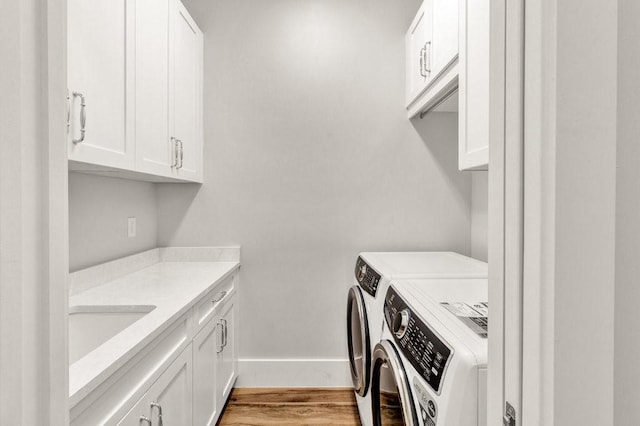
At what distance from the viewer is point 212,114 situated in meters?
2.52

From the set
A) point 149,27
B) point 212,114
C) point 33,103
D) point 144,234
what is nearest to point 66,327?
point 33,103

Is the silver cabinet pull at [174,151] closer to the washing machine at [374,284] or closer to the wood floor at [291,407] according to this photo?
the washing machine at [374,284]

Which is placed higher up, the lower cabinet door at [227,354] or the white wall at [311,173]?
the white wall at [311,173]

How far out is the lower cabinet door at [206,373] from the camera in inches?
64.1

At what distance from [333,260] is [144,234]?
1.12m

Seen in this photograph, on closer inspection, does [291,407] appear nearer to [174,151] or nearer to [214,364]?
[214,364]

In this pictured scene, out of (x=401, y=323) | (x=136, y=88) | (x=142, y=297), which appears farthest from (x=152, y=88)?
(x=401, y=323)

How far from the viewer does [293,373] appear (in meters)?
2.56

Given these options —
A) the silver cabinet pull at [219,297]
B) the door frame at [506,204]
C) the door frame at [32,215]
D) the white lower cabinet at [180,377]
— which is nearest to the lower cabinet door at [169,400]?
the white lower cabinet at [180,377]

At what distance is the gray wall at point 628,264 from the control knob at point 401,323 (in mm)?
647

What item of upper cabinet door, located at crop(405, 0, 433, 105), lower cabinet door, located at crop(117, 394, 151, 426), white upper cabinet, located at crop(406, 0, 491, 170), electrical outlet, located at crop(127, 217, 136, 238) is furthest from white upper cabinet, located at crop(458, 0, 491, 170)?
electrical outlet, located at crop(127, 217, 136, 238)

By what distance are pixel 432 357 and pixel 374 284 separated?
0.82m

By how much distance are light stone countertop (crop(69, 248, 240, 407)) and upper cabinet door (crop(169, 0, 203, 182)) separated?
51 cm

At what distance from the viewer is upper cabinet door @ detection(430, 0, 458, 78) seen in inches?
65.4
